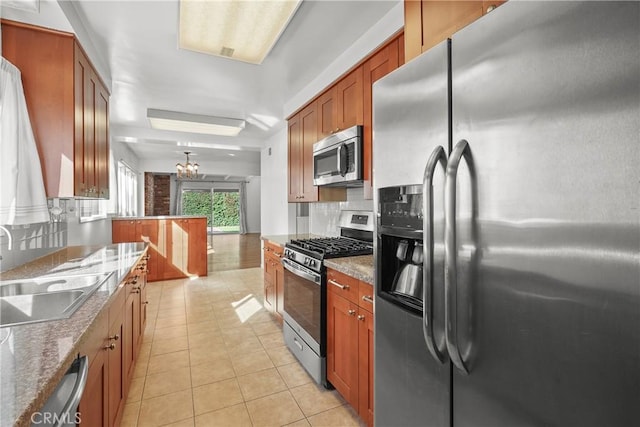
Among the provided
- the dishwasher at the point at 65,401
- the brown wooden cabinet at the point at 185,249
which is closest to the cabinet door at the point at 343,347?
the dishwasher at the point at 65,401

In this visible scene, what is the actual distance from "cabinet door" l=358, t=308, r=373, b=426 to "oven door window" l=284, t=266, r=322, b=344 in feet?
1.51

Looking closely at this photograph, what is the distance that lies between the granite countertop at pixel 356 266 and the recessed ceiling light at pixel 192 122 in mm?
3230

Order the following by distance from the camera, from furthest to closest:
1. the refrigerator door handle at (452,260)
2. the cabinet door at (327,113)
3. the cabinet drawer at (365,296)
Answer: the cabinet door at (327,113) → the cabinet drawer at (365,296) → the refrigerator door handle at (452,260)

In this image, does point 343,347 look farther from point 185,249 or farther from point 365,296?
point 185,249

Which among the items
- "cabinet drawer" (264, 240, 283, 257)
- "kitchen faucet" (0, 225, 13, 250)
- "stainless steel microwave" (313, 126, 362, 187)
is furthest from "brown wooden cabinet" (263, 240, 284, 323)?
"kitchen faucet" (0, 225, 13, 250)

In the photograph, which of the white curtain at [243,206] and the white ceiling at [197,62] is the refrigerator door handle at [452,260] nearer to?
the white ceiling at [197,62]

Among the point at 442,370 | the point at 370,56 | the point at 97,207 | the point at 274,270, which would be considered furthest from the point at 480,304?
the point at 97,207

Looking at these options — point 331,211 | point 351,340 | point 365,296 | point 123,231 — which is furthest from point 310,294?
point 123,231

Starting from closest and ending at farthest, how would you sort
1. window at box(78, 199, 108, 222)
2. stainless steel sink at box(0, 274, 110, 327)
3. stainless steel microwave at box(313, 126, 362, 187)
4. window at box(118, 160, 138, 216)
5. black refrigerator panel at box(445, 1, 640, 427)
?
black refrigerator panel at box(445, 1, 640, 427) < stainless steel sink at box(0, 274, 110, 327) < stainless steel microwave at box(313, 126, 362, 187) < window at box(78, 199, 108, 222) < window at box(118, 160, 138, 216)

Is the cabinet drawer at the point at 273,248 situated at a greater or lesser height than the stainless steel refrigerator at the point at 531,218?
lesser

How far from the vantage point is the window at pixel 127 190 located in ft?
18.8

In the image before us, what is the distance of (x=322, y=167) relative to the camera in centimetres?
290

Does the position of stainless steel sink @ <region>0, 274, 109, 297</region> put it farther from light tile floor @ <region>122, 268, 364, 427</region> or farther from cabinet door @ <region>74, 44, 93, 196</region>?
light tile floor @ <region>122, 268, 364, 427</region>

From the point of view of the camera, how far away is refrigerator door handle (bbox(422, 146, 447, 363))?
3.14 feet
